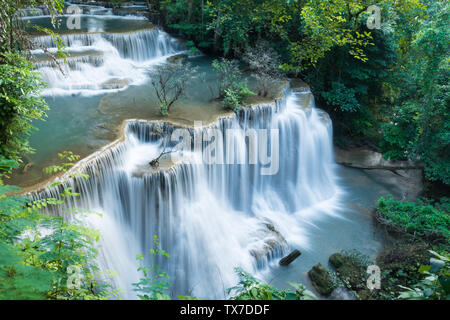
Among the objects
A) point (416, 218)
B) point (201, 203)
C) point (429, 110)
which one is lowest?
point (416, 218)

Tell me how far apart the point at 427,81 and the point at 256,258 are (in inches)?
303

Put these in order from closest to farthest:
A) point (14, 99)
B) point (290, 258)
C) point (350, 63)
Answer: point (14, 99) → point (290, 258) → point (350, 63)

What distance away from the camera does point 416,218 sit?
8570 millimetres

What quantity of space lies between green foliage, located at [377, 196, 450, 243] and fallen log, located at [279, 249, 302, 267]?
2909 millimetres

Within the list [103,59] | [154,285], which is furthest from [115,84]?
[154,285]

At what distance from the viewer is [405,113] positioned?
1060 centimetres

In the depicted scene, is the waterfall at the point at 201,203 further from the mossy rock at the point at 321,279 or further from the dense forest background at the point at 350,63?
the dense forest background at the point at 350,63

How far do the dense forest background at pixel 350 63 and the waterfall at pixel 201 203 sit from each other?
196 centimetres

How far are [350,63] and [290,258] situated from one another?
29.6 feet

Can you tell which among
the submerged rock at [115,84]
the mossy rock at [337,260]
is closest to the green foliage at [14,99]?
the submerged rock at [115,84]

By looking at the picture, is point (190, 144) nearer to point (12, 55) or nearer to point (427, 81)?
point (12, 55)

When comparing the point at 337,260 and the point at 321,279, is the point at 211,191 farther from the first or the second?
the point at 337,260

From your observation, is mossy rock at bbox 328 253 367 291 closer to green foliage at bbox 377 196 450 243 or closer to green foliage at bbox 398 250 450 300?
green foliage at bbox 377 196 450 243
